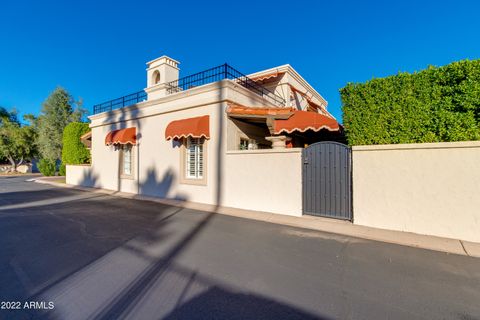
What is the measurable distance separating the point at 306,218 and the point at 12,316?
6.57 metres

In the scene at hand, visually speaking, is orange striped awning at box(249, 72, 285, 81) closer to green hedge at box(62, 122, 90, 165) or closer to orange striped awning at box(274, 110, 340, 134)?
orange striped awning at box(274, 110, 340, 134)

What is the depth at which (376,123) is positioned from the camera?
20.9ft

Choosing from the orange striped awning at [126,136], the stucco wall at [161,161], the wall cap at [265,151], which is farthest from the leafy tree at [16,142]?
the wall cap at [265,151]

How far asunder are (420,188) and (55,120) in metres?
29.5

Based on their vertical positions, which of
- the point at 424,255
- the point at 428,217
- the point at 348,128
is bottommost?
the point at 424,255

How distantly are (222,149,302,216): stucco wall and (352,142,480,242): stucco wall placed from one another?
1865 millimetres

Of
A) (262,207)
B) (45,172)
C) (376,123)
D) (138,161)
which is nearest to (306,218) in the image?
(262,207)

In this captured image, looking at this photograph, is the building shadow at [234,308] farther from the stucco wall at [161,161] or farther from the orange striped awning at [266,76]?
the orange striped awning at [266,76]

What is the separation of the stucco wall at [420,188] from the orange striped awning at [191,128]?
18.4 feet

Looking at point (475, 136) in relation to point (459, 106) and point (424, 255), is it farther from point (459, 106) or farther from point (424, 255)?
point (424, 255)

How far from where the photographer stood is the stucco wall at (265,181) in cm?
733

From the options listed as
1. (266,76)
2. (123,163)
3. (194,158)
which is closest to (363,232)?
(194,158)

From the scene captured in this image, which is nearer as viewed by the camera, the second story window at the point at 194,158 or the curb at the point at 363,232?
the curb at the point at 363,232

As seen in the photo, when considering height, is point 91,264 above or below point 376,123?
below
